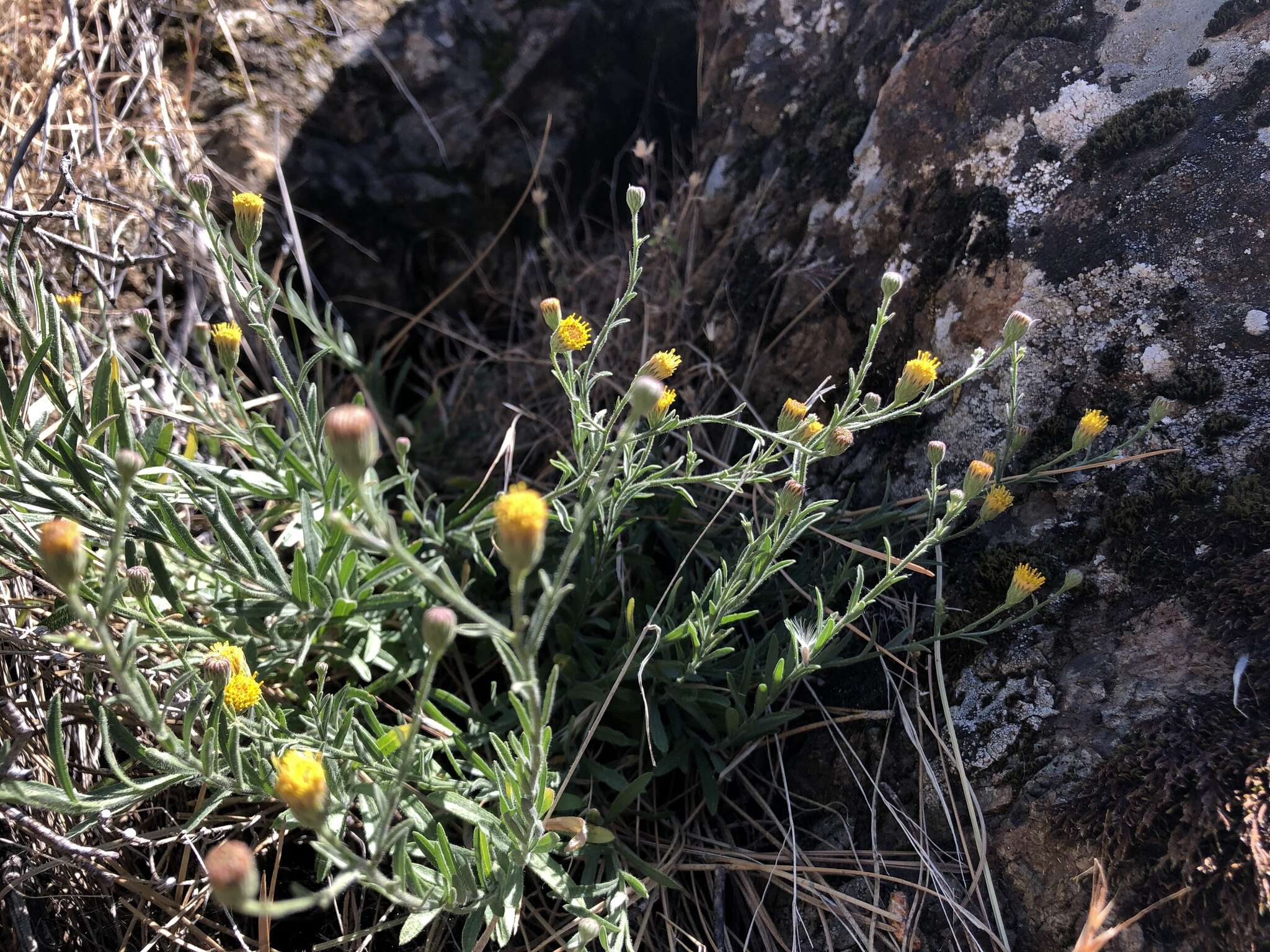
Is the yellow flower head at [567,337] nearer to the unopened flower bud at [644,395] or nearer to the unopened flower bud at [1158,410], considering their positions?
the unopened flower bud at [644,395]

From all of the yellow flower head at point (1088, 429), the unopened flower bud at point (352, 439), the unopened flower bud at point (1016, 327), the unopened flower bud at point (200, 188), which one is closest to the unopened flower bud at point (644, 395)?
the unopened flower bud at point (352, 439)

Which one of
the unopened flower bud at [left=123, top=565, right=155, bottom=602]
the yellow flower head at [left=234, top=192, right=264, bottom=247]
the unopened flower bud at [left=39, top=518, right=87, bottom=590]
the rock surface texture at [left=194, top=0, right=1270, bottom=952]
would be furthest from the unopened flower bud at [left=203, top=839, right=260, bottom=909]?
the rock surface texture at [left=194, top=0, right=1270, bottom=952]

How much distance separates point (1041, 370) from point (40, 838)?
2053 millimetres

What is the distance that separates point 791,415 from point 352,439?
2.92ft

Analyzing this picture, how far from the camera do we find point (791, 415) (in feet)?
5.41

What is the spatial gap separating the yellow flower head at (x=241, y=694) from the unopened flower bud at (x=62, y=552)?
40cm

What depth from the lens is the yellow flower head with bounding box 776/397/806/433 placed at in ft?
5.38

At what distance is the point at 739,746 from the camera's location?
6.07ft

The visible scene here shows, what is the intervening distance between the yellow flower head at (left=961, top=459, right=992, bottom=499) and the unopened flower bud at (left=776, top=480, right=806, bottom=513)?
295 mm

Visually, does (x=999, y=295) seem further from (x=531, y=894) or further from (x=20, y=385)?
(x=20, y=385)

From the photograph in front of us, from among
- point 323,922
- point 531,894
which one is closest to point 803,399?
point 531,894

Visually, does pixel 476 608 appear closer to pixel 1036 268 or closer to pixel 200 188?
pixel 200 188

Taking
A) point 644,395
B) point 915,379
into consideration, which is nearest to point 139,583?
point 644,395

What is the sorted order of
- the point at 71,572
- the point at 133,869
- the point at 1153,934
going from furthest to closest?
1. the point at 133,869
2. the point at 1153,934
3. the point at 71,572
